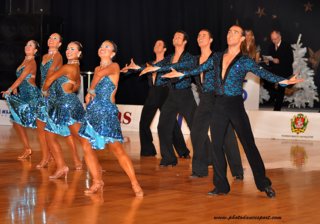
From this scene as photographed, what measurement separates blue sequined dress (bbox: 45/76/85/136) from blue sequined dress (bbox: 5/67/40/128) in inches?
50.3

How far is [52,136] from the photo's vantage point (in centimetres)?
899

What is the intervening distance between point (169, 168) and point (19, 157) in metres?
2.19

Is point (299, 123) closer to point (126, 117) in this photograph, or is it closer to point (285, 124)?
point (285, 124)

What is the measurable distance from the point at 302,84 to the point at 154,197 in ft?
26.3

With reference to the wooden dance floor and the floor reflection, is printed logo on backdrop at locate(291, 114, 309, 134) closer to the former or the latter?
the floor reflection

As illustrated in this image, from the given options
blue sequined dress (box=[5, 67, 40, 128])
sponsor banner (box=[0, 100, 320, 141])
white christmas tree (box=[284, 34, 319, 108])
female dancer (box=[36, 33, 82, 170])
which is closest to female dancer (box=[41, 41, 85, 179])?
female dancer (box=[36, 33, 82, 170])

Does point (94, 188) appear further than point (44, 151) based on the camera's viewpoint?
No

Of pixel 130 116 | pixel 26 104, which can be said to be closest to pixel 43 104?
pixel 26 104

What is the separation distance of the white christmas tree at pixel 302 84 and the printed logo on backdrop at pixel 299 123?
1595 millimetres

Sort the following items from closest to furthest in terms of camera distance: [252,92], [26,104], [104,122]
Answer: [104,122]
[26,104]
[252,92]

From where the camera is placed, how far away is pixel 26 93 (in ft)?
33.8

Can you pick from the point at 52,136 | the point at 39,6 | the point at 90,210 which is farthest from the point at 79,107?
the point at 39,6

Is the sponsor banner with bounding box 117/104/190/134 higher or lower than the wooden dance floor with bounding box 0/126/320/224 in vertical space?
lower

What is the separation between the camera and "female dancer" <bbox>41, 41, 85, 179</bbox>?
27.9 ft
